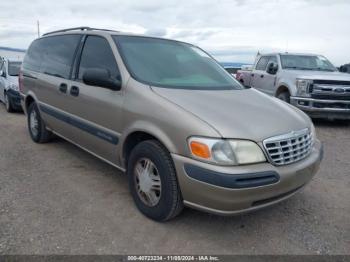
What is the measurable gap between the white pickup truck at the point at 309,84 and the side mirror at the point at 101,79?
5.96 meters

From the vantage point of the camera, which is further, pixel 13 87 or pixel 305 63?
pixel 305 63

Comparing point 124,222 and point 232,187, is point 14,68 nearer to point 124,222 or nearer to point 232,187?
point 124,222

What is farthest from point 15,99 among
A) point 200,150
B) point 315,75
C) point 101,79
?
point 200,150

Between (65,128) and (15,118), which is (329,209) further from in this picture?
(15,118)

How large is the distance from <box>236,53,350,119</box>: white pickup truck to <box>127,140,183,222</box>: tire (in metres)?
6.01

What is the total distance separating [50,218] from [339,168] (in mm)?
4089

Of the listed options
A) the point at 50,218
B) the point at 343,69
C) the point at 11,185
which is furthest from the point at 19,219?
the point at 343,69

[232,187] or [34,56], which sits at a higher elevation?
[34,56]

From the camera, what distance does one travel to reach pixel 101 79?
362 cm

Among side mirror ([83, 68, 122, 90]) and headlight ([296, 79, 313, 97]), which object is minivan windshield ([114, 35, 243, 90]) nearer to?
side mirror ([83, 68, 122, 90])

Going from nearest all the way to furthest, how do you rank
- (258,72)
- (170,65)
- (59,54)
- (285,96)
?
(170,65)
(59,54)
(285,96)
(258,72)

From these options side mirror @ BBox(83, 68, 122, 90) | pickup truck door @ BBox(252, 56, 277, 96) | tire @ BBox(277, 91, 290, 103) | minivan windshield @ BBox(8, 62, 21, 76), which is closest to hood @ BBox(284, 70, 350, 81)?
tire @ BBox(277, 91, 290, 103)

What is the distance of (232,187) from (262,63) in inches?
345

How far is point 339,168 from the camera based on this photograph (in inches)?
206
